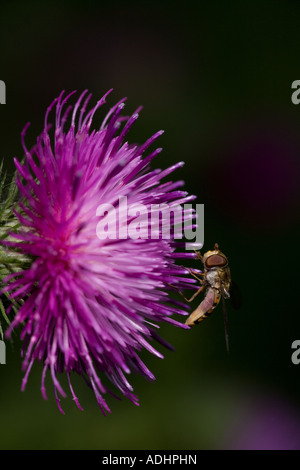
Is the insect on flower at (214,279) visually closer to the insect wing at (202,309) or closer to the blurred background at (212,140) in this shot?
the insect wing at (202,309)

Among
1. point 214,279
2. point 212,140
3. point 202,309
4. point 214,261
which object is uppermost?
point 212,140

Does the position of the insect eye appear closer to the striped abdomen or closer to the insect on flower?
the insect on flower

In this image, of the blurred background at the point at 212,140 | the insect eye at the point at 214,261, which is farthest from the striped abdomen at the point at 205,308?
the blurred background at the point at 212,140

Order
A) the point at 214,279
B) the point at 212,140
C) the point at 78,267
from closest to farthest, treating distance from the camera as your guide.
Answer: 1. the point at 78,267
2. the point at 214,279
3. the point at 212,140

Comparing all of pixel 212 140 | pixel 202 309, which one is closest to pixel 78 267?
pixel 202 309

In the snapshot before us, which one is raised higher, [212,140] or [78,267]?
[212,140]

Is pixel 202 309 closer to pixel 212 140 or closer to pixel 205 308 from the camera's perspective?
pixel 205 308

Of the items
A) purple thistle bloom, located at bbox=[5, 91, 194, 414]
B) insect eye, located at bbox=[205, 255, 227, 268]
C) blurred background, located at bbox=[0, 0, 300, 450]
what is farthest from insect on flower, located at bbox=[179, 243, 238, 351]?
blurred background, located at bbox=[0, 0, 300, 450]
